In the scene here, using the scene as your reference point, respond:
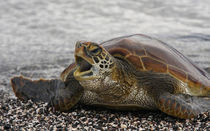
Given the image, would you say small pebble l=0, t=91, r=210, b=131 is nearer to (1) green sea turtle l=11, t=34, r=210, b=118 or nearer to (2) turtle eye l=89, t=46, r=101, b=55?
(1) green sea turtle l=11, t=34, r=210, b=118

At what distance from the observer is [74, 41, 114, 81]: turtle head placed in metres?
2.65

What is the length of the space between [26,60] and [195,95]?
4445 mm

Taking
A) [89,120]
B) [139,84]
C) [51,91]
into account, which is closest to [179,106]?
[139,84]

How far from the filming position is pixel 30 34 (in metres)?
9.63

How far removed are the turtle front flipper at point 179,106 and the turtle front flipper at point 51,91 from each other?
38.8 inches

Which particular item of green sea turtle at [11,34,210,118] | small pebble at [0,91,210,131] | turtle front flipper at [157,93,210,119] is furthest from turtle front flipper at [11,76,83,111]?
turtle front flipper at [157,93,210,119]

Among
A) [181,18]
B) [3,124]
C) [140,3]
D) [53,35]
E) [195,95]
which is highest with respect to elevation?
[140,3]

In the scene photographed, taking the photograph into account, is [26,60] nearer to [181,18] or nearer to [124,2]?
[181,18]

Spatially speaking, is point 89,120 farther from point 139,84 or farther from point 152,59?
point 152,59

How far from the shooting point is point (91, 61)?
2684mm

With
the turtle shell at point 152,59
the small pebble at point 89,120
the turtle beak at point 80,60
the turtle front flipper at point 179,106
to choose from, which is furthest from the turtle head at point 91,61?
the turtle front flipper at point 179,106

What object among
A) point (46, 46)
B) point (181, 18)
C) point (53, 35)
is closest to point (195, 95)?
point (46, 46)

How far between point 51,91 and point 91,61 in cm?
126

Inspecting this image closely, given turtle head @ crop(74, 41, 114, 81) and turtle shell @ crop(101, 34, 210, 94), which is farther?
turtle shell @ crop(101, 34, 210, 94)
